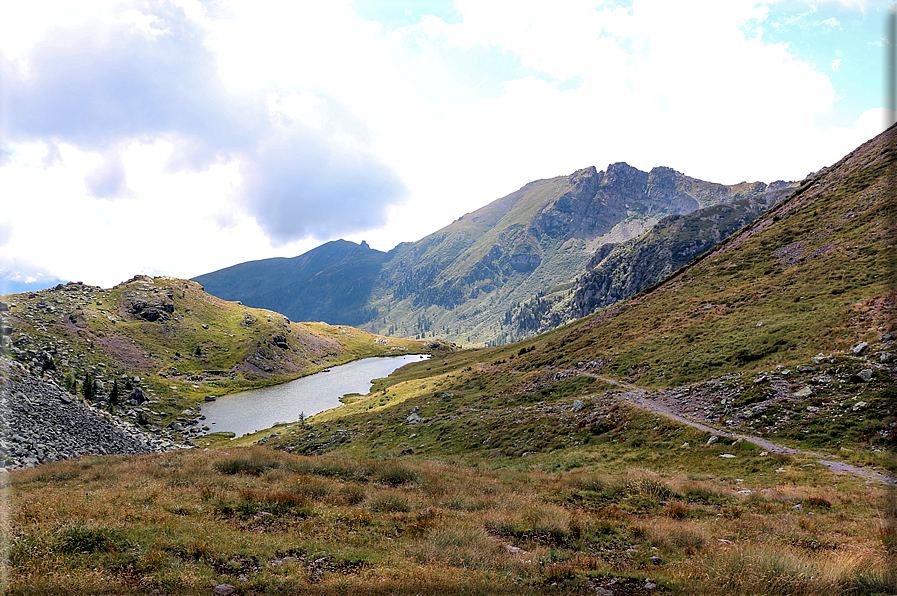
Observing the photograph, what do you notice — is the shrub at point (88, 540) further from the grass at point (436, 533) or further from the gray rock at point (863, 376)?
the gray rock at point (863, 376)

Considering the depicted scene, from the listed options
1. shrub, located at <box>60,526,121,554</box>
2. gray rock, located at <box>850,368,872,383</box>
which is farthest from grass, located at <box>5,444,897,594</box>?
gray rock, located at <box>850,368,872,383</box>

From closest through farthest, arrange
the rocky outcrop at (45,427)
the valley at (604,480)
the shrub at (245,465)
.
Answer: the valley at (604,480)
the shrub at (245,465)
the rocky outcrop at (45,427)

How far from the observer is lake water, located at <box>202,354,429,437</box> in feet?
281

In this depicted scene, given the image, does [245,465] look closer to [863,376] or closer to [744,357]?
[863,376]

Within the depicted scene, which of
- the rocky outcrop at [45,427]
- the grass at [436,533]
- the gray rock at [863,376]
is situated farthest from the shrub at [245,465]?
A: the gray rock at [863,376]

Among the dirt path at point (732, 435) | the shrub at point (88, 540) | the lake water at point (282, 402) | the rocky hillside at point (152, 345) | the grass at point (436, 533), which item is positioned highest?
the rocky hillside at point (152, 345)

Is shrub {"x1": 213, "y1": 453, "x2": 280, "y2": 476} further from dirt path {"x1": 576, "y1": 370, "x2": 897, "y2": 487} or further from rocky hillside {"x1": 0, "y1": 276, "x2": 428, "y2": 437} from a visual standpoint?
rocky hillside {"x1": 0, "y1": 276, "x2": 428, "y2": 437}

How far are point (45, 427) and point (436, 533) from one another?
4318 centimetres

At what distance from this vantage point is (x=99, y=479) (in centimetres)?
1878

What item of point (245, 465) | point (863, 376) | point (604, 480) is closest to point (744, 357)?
point (863, 376)

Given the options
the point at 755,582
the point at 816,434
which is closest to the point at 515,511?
the point at 755,582

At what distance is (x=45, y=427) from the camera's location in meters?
33.4

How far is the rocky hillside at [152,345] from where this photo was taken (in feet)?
279

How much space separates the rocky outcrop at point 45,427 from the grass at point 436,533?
43.8ft
